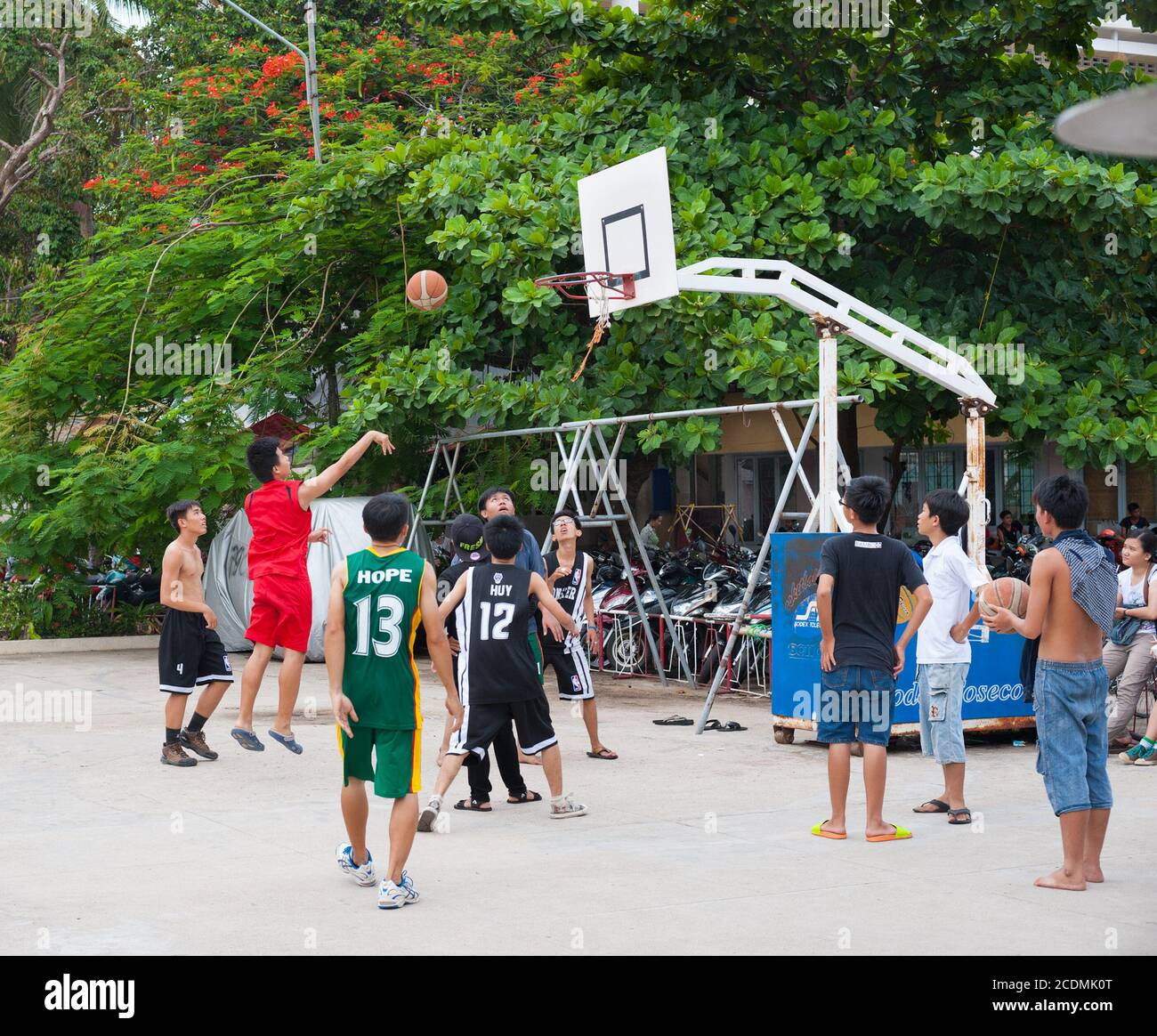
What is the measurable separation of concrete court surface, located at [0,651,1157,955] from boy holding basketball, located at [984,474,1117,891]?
0.27m

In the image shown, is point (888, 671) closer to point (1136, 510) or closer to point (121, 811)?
point (121, 811)

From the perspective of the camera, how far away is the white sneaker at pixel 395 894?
625 centimetres

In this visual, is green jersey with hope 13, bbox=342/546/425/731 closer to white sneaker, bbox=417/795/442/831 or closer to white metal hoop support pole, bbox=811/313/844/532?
white sneaker, bbox=417/795/442/831

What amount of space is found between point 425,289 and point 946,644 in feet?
29.6

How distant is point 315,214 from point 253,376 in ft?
6.94

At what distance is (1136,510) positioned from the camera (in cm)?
2194

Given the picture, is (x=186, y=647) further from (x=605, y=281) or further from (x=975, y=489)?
(x=975, y=489)

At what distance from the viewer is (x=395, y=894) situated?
626 centimetres

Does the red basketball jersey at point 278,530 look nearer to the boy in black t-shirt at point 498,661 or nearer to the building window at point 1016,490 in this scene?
the boy in black t-shirt at point 498,661

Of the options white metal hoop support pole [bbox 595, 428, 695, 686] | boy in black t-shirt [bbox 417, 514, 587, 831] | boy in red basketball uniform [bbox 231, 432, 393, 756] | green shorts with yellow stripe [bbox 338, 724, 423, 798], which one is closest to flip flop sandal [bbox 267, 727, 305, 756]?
boy in red basketball uniform [bbox 231, 432, 393, 756]

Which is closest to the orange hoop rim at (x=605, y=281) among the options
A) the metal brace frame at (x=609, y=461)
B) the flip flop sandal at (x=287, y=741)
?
the metal brace frame at (x=609, y=461)

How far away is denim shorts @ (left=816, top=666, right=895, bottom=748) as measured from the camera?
25.0 ft

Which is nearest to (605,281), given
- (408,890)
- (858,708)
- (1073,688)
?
(858,708)
